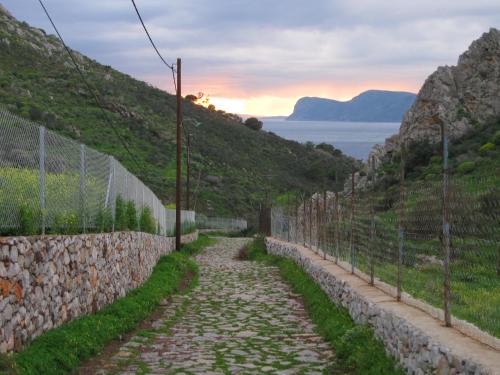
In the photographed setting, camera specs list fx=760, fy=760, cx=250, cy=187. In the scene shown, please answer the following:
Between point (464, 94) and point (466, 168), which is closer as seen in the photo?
point (466, 168)

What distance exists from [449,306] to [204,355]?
3.56 m

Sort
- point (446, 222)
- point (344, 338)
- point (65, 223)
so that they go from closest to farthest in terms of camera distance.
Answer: point (446, 222) < point (344, 338) < point (65, 223)

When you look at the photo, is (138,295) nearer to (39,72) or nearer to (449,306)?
(449,306)

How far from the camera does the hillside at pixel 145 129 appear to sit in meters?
58.0

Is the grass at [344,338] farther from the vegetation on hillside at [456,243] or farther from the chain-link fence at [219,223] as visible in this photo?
the chain-link fence at [219,223]

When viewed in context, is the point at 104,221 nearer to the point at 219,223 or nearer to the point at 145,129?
the point at 219,223

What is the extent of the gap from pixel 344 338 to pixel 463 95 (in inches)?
1590

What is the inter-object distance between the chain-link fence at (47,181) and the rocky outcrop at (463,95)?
34.4 metres

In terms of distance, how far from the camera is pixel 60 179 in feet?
36.0

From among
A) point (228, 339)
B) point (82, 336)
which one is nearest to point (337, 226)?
point (228, 339)

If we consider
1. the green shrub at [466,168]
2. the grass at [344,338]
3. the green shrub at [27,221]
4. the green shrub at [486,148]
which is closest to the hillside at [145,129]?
the green shrub at [486,148]

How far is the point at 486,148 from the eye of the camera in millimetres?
37312

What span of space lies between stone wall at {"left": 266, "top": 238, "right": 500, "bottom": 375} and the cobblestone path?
765mm


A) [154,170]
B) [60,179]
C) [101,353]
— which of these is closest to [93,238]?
[60,179]
